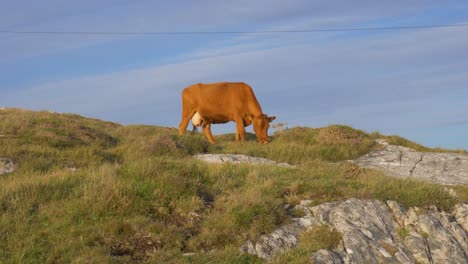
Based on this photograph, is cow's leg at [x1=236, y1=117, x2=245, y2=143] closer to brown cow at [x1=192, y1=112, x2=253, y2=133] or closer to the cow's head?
the cow's head

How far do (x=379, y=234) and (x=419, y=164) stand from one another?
10416mm

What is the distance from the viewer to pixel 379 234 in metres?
9.96

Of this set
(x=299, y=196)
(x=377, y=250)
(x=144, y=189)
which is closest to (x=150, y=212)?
(x=144, y=189)

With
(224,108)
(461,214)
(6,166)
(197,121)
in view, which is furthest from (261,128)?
(461,214)

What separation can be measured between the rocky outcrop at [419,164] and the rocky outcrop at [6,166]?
11.2m

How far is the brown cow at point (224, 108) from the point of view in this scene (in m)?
24.8

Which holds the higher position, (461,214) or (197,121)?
(197,121)

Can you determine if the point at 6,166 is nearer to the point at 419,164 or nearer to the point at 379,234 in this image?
the point at 379,234

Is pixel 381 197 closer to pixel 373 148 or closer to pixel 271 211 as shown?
pixel 271 211

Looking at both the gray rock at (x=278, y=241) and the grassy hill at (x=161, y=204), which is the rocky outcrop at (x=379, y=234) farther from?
the grassy hill at (x=161, y=204)

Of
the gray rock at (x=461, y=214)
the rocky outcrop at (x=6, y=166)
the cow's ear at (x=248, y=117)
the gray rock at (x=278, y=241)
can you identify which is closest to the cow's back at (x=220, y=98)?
the cow's ear at (x=248, y=117)

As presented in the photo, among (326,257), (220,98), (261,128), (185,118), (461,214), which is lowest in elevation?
(326,257)

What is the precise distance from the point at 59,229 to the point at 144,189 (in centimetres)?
180

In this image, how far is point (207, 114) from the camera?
26.9 meters
